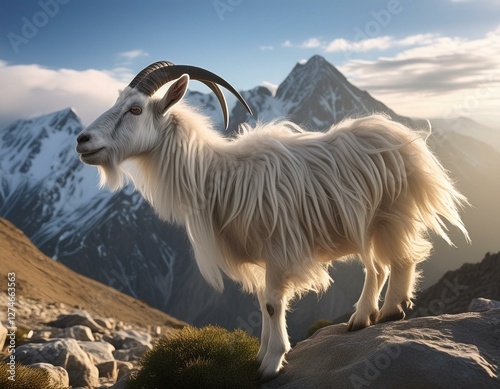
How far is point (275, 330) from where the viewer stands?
6910 mm

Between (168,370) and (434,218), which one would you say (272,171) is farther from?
(168,370)

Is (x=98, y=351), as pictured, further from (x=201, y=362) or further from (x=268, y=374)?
(x=268, y=374)

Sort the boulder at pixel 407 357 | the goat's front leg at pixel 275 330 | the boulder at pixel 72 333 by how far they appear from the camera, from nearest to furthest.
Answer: the boulder at pixel 407 357 → the goat's front leg at pixel 275 330 → the boulder at pixel 72 333

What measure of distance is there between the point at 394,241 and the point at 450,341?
1.47 m

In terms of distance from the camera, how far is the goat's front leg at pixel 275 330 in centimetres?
689

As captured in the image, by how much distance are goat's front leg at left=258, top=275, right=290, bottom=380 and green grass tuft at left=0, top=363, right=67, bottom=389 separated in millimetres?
3078

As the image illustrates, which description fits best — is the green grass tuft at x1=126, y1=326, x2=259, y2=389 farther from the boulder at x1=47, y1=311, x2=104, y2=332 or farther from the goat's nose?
the boulder at x1=47, y1=311, x2=104, y2=332

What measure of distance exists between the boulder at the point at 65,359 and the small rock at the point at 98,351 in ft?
6.48

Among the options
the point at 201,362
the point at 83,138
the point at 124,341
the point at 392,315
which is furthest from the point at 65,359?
the point at 124,341

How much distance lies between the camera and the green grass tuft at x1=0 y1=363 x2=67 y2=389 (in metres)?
7.49

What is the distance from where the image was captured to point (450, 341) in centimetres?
644

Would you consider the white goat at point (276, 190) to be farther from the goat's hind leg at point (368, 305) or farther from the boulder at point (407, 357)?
the boulder at point (407, 357)

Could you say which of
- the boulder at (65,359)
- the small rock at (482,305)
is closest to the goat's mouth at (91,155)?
the boulder at (65,359)

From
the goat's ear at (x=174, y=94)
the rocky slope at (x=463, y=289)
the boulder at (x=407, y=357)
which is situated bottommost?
the rocky slope at (x=463, y=289)
